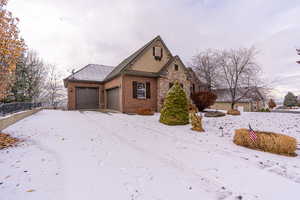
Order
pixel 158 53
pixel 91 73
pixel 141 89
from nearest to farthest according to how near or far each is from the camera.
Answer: pixel 141 89 < pixel 158 53 < pixel 91 73

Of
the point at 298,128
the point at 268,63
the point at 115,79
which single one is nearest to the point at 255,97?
the point at 268,63

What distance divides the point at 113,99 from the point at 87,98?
4.14m

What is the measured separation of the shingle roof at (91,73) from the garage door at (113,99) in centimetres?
279

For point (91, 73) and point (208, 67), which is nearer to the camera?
point (208, 67)

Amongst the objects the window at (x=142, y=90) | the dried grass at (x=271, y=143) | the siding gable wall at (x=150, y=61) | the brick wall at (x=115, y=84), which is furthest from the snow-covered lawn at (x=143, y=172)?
the siding gable wall at (x=150, y=61)

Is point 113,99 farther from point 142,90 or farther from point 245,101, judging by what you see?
point 245,101

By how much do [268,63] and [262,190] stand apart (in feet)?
66.6

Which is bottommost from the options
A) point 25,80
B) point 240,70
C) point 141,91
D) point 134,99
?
point 134,99

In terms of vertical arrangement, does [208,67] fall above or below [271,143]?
above

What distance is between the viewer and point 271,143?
3965 millimetres

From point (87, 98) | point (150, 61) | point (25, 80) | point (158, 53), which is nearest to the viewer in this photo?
point (150, 61)

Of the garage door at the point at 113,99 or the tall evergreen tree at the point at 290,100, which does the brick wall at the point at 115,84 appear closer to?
the garage door at the point at 113,99

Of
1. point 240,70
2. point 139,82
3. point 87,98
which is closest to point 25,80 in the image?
point 87,98

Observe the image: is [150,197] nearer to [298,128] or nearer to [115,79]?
[298,128]
